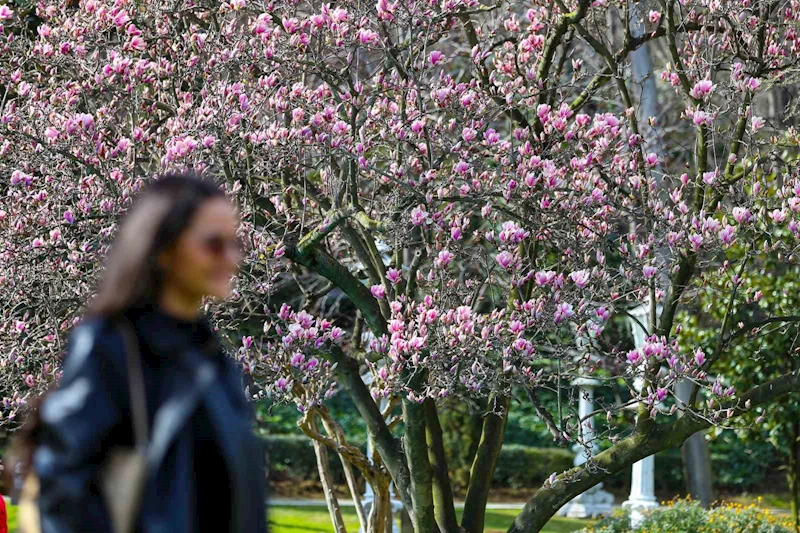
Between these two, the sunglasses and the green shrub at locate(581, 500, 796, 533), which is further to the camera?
the green shrub at locate(581, 500, 796, 533)

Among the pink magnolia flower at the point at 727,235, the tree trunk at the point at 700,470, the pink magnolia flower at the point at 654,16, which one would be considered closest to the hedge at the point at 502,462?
the tree trunk at the point at 700,470

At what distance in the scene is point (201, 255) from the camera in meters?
2.08

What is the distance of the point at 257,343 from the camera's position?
6477 mm

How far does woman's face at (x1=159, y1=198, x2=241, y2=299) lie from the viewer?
2.07 meters

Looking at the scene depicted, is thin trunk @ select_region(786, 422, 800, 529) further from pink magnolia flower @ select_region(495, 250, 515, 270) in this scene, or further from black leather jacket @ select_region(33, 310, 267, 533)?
black leather jacket @ select_region(33, 310, 267, 533)

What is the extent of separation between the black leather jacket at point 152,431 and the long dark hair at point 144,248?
0.04 m

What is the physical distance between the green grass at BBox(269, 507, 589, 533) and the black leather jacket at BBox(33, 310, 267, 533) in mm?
11164

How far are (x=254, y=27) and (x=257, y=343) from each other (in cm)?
183

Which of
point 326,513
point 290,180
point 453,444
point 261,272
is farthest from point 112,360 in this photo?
point 453,444

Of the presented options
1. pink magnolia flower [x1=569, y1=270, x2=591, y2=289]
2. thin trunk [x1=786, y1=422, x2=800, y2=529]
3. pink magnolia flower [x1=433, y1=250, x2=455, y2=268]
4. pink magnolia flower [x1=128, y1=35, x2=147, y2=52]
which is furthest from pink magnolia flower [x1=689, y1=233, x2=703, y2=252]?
thin trunk [x1=786, y1=422, x2=800, y2=529]

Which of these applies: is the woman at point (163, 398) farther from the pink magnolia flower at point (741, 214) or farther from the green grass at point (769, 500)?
the green grass at point (769, 500)

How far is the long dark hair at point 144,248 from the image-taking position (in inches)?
80.3

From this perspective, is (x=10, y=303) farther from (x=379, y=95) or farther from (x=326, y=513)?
(x=326, y=513)

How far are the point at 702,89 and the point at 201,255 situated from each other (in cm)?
441
